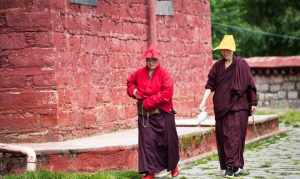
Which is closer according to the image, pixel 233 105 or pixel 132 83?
pixel 132 83

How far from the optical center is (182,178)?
970 cm

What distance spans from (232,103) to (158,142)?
3.92 ft

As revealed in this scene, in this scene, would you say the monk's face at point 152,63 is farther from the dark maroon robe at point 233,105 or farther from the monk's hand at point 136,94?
the dark maroon robe at point 233,105

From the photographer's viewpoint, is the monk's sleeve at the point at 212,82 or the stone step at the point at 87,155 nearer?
the stone step at the point at 87,155

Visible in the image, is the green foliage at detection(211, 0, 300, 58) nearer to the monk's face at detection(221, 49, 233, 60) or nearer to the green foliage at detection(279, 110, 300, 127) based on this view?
the green foliage at detection(279, 110, 300, 127)

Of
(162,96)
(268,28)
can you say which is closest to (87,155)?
(162,96)

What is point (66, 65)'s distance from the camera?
11594 millimetres

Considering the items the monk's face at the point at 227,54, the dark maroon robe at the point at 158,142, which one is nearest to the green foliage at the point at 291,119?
the monk's face at the point at 227,54

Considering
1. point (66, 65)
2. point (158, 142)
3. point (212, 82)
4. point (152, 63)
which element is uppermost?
point (152, 63)

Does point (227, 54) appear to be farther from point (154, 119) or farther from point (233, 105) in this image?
point (154, 119)

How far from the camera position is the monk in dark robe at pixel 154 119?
955cm

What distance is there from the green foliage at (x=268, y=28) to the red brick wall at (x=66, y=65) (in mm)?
19840

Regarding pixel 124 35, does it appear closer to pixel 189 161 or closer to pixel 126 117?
pixel 126 117

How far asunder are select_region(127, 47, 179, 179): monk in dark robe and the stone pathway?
38 centimetres
